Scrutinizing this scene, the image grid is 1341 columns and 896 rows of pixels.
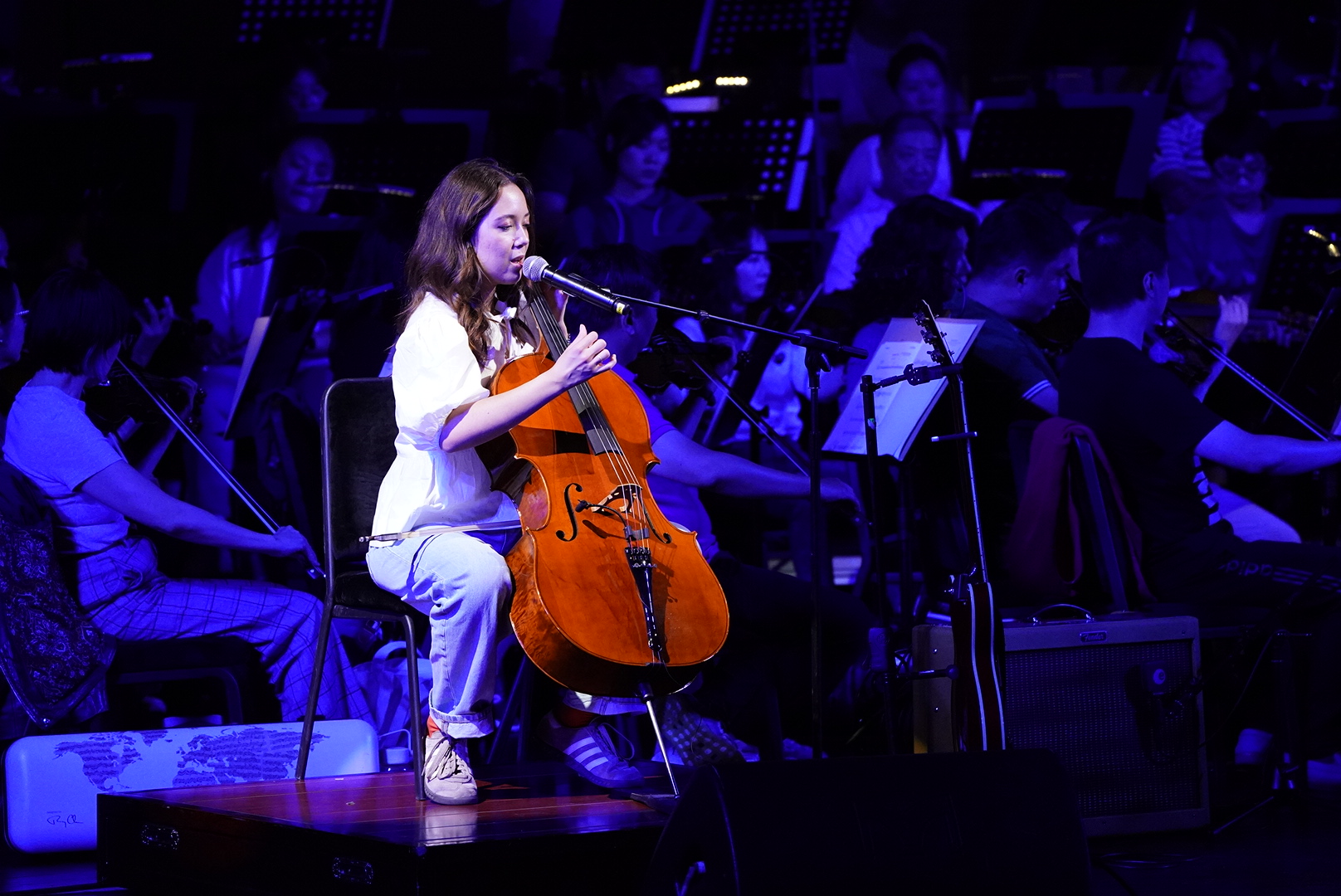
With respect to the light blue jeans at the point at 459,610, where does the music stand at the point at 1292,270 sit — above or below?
above

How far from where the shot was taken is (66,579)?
131 inches

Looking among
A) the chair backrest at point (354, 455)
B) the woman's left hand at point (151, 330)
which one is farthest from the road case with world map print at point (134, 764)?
the woman's left hand at point (151, 330)

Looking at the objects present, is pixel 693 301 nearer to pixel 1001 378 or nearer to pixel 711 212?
pixel 711 212

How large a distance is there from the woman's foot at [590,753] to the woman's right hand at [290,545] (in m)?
0.91

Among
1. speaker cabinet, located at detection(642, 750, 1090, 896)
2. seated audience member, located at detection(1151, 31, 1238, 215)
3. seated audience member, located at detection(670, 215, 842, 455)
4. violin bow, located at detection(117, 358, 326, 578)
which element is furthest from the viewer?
seated audience member, located at detection(1151, 31, 1238, 215)

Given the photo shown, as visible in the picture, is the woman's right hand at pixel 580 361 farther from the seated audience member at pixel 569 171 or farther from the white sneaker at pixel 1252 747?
the seated audience member at pixel 569 171

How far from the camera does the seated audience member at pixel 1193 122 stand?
20.5 feet

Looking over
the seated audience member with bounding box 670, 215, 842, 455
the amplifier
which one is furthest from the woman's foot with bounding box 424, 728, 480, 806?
the seated audience member with bounding box 670, 215, 842, 455

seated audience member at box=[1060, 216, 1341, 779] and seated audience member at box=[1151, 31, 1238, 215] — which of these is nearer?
seated audience member at box=[1060, 216, 1341, 779]

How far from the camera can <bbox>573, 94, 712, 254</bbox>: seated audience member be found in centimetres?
553

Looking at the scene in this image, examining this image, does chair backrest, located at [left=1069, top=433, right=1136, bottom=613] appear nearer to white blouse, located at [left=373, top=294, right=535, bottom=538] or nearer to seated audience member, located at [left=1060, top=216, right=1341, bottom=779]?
seated audience member, located at [left=1060, top=216, right=1341, bottom=779]

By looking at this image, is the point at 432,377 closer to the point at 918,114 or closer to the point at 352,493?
the point at 352,493

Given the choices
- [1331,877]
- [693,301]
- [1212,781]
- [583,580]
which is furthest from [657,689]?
[693,301]

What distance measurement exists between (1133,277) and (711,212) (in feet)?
8.08
